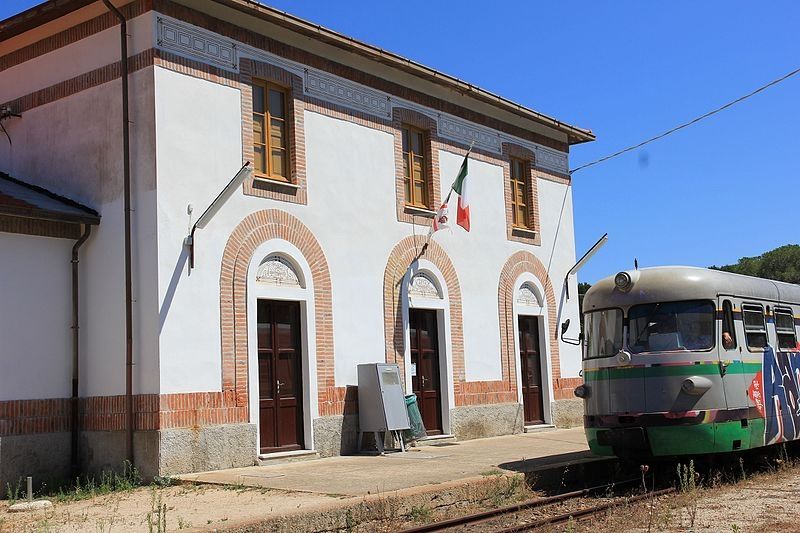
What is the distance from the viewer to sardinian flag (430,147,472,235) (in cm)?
1752

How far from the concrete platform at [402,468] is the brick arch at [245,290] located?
1.35 m

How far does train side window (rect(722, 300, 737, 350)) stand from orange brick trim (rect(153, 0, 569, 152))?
7.68 m

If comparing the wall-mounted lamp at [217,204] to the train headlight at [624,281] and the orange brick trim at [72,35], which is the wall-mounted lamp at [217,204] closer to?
the orange brick trim at [72,35]

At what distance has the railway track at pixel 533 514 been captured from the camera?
31.9ft

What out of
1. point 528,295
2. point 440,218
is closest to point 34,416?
point 440,218

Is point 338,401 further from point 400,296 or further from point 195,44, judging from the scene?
point 195,44

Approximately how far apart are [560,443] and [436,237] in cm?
447

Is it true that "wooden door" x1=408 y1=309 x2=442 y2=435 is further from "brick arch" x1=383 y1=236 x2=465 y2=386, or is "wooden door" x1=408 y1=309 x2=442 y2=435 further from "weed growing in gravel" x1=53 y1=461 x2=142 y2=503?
"weed growing in gravel" x1=53 y1=461 x2=142 y2=503

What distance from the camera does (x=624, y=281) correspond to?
1236cm

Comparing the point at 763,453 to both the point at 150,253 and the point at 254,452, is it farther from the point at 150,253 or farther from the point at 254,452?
the point at 150,253

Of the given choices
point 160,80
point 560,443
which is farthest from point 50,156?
point 560,443

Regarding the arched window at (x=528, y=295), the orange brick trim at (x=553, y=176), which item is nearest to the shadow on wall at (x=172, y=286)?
the arched window at (x=528, y=295)

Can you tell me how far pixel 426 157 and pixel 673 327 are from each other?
744 cm

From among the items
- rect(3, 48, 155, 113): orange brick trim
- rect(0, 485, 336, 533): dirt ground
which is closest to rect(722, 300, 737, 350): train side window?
rect(0, 485, 336, 533): dirt ground
